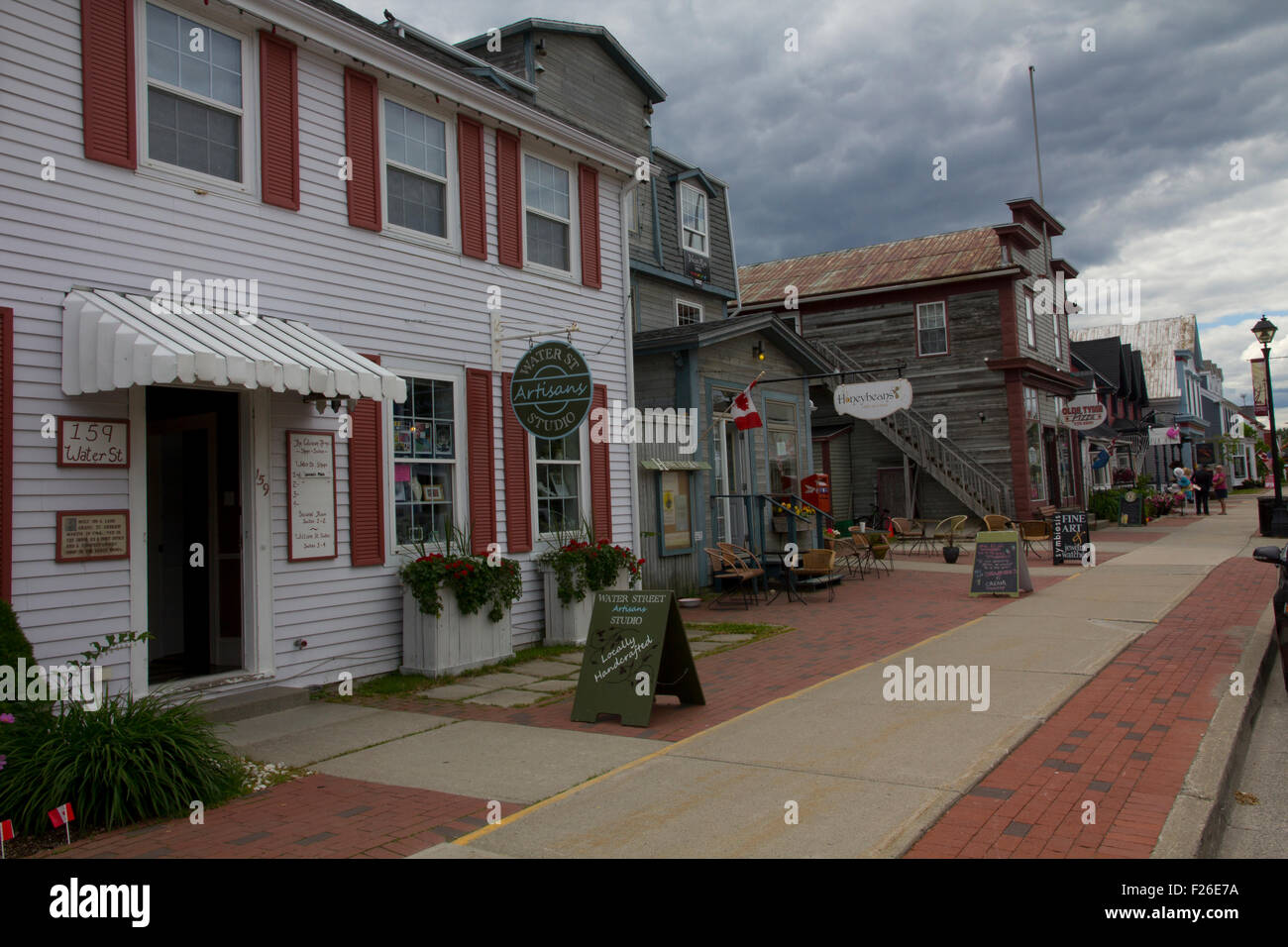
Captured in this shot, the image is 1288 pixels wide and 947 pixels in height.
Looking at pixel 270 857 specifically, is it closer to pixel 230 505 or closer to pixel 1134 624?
pixel 230 505

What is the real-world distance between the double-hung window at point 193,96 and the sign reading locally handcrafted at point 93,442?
217 cm

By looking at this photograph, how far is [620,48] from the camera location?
1669 centimetres

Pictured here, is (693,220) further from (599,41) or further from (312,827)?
(312,827)

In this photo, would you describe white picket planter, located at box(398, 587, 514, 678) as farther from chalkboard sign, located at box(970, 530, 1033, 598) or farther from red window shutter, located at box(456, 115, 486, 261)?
chalkboard sign, located at box(970, 530, 1033, 598)

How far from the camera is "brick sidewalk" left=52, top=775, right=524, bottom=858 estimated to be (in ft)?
15.2

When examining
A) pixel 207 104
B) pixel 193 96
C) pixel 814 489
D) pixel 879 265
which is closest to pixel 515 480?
pixel 207 104

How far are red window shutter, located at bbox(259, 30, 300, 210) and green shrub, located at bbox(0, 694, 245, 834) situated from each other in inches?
187

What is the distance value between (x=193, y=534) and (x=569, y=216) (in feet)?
19.3

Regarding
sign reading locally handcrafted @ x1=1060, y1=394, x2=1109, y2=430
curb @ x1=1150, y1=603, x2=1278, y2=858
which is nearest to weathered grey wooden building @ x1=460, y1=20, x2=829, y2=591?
curb @ x1=1150, y1=603, x2=1278, y2=858

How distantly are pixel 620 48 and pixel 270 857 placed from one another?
15398mm

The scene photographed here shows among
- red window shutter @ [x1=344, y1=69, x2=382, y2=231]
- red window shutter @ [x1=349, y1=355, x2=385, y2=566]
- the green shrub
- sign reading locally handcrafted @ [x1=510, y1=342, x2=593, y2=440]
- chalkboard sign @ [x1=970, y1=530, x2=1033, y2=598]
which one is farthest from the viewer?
chalkboard sign @ [x1=970, y1=530, x2=1033, y2=598]

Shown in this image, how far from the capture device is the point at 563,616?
10672 mm

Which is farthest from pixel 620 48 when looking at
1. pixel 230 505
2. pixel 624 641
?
pixel 624 641

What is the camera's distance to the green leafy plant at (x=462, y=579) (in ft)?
29.0
